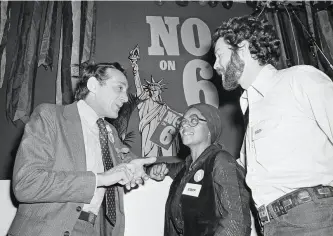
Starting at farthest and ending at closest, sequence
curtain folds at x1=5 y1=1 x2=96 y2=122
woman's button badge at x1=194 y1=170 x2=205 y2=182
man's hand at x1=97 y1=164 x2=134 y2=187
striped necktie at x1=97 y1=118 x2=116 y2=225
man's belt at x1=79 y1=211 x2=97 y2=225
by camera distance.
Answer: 1. curtain folds at x1=5 y1=1 x2=96 y2=122
2. woman's button badge at x1=194 y1=170 x2=205 y2=182
3. striped necktie at x1=97 y1=118 x2=116 y2=225
4. man's belt at x1=79 y1=211 x2=97 y2=225
5. man's hand at x1=97 y1=164 x2=134 y2=187

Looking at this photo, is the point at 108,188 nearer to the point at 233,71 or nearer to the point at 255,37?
the point at 233,71

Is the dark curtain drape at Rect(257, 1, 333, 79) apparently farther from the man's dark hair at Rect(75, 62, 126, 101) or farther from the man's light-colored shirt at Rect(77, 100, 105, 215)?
the man's light-colored shirt at Rect(77, 100, 105, 215)

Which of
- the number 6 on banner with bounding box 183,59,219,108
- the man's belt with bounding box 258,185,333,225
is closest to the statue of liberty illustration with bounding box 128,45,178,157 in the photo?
the number 6 on banner with bounding box 183,59,219,108

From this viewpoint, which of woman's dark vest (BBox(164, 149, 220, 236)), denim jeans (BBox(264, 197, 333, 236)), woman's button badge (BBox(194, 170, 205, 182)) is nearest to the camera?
denim jeans (BBox(264, 197, 333, 236))

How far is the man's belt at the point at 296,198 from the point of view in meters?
1.76

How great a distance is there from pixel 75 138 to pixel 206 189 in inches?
45.9

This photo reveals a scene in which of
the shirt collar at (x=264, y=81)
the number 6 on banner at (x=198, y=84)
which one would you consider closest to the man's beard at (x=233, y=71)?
the shirt collar at (x=264, y=81)

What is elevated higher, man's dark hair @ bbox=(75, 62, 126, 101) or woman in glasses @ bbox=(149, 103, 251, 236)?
man's dark hair @ bbox=(75, 62, 126, 101)

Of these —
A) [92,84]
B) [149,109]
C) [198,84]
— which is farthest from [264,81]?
[198,84]

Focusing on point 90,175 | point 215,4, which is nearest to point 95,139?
point 90,175

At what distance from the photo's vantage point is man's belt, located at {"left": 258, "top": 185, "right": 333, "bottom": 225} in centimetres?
176

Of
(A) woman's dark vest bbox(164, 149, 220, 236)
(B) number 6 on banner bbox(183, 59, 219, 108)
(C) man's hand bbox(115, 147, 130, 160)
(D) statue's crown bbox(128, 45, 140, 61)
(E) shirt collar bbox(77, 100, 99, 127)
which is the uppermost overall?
(D) statue's crown bbox(128, 45, 140, 61)

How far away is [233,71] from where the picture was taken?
95.7 inches

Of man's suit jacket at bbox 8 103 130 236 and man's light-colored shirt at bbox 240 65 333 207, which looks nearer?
man's light-colored shirt at bbox 240 65 333 207
